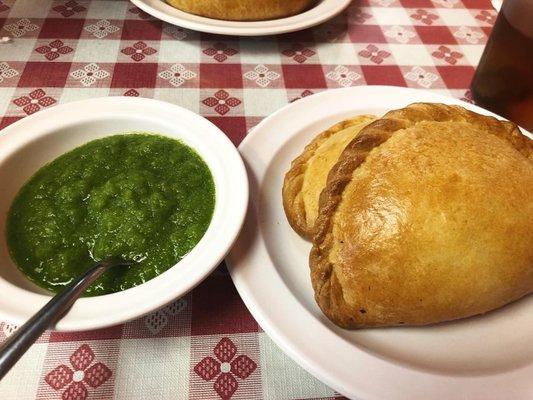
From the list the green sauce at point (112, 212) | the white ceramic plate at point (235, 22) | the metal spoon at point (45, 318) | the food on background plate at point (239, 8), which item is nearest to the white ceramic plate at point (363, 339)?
the green sauce at point (112, 212)

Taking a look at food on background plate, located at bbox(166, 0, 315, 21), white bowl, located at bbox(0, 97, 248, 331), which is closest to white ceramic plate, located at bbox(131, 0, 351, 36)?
food on background plate, located at bbox(166, 0, 315, 21)

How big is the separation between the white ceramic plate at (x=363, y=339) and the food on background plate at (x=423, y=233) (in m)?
0.08

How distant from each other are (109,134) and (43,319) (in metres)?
0.87

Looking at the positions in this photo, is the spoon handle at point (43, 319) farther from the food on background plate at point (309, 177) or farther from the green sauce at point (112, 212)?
the food on background plate at point (309, 177)

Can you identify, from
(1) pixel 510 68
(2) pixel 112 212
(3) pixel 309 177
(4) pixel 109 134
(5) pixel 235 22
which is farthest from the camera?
(5) pixel 235 22

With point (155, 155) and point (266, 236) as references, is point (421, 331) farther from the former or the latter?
point (155, 155)

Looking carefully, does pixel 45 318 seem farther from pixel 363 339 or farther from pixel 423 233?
pixel 423 233

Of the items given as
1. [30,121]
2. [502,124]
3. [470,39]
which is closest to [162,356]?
[30,121]

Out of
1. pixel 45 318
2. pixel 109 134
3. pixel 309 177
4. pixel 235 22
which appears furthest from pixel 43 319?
pixel 235 22

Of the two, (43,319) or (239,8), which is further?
(239,8)

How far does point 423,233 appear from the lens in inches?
47.5

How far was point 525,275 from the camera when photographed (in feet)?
4.18

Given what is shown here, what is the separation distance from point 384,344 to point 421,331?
13 cm

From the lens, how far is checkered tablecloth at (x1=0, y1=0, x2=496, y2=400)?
1.29 metres
